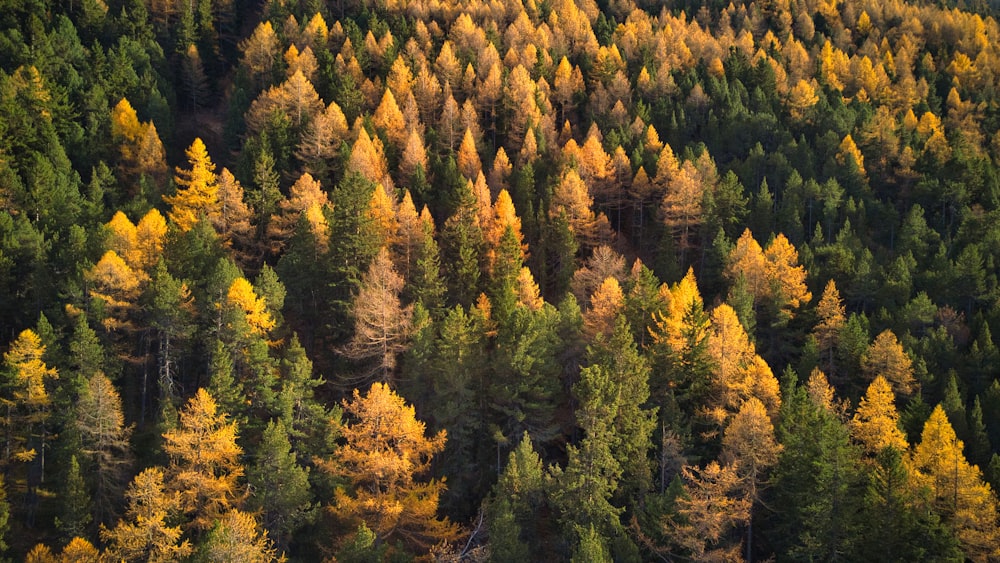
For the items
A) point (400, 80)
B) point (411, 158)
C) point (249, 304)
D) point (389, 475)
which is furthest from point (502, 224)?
point (400, 80)

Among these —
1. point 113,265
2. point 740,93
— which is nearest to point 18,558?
point 113,265

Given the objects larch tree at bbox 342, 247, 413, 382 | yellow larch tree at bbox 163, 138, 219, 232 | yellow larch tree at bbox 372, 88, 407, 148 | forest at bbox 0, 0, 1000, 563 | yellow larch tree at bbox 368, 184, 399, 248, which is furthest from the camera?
yellow larch tree at bbox 372, 88, 407, 148

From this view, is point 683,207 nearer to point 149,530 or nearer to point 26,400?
point 149,530

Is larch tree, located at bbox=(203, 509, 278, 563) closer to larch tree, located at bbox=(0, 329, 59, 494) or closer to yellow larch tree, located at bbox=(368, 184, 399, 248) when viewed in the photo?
larch tree, located at bbox=(0, 329, 59, 494)

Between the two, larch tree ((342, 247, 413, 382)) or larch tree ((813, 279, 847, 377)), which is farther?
larch tree ((813, 279, 847, 377))

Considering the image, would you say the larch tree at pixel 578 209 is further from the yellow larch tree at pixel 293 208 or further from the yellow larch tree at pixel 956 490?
the yellow larch tree at pixel 956 490

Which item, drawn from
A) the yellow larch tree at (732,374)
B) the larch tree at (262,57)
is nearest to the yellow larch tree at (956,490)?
the yellow larch tree at (732,374)

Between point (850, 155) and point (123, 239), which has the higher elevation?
point (123, 239)

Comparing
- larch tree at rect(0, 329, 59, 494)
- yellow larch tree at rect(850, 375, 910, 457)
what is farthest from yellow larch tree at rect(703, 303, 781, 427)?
larch tree at rect(0, 329, 59, 494)
